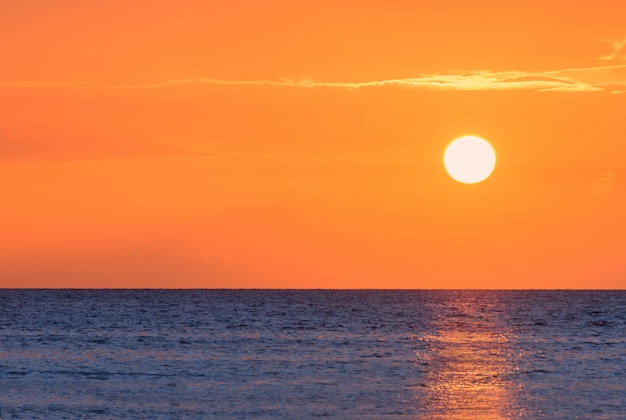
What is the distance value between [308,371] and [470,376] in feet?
29.4

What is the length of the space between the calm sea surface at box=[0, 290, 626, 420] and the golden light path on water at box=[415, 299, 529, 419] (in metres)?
0.09

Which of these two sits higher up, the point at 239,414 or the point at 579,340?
the point at 579,340

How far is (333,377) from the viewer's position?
54.4m

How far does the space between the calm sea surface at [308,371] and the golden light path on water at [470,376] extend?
0.28 feet

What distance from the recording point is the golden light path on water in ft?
143

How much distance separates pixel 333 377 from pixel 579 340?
3580 cm

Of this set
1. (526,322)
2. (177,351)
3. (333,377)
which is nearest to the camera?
(333,377)

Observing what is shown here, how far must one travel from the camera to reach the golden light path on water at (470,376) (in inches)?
1719

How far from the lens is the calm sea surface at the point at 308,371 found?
144 ft

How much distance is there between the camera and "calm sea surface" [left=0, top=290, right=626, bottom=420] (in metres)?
43.8

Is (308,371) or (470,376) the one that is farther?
(308,371)

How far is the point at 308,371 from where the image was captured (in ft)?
187

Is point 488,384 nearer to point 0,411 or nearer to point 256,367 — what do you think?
point 256,367

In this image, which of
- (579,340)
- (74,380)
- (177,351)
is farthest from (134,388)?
(579,340)
